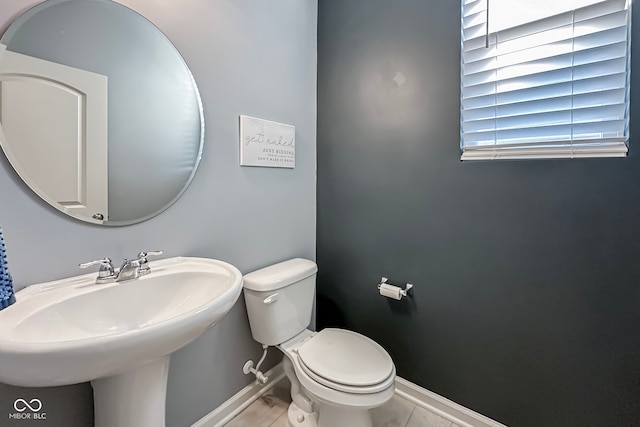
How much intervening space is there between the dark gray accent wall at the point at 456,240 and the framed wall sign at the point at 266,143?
288 mm

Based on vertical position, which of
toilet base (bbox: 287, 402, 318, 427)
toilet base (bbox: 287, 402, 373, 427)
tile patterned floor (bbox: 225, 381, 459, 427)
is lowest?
tile patterned floor (bbox: 225, 381, 459, 427)

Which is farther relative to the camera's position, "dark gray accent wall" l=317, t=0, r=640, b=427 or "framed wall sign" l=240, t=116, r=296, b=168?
"framed wall sign" l=240, t=116, r=296, b=168

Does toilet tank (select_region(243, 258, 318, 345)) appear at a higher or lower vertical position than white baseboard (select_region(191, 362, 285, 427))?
higher

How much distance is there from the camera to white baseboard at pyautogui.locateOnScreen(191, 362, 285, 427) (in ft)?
4.25

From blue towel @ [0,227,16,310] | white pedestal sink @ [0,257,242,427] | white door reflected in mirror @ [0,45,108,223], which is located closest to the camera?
white pedestal sink @ [0,257,242,427]

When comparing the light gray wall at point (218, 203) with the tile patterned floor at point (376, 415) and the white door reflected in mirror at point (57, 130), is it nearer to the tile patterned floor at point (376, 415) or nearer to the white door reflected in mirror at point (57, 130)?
the white door reflected in mirror at point (57, 130)

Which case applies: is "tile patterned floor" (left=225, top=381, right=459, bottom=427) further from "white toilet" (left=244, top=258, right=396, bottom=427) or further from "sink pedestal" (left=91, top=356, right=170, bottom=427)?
"sink pedestal" (left=91, top=356, right=170, bottom=427)

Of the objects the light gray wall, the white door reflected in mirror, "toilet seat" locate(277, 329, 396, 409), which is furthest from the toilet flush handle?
the white door reflected in mirror

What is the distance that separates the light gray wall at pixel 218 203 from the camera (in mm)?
834

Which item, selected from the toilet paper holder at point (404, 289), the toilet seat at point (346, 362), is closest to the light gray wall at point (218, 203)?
the toilet seat at point (346, 362)

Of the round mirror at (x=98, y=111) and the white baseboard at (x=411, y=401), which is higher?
the round mirror at (x=98, y=111)

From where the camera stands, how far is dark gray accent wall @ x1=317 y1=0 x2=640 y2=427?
1.02 metres

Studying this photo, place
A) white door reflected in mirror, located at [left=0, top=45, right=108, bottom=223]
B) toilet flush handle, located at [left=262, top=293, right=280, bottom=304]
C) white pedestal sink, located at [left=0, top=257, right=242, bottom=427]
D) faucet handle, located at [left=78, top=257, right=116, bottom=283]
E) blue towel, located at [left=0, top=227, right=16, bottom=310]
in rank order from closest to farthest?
white pedestal sink, located at [left=0, top=257, right=242, bottom=427], blue towel, located at [left=0, top=227, right=16, bottom=310], white door reflected in mirror, located at [left=0, top=45, right=108, bottom=223], faucet handle, located at [left=78, top=257, right=116, bottom=283], toilet flush handle, located at [left=262, top=293, right=280, bottom=304]

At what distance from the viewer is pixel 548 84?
1.09m
